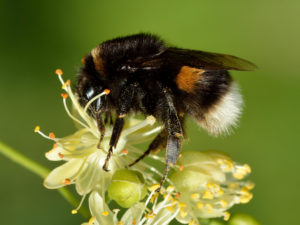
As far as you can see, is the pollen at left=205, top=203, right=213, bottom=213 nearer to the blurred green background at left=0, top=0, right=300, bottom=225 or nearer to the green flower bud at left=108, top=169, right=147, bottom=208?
the green flower bud at left=108, top=169, right=147, bottom=208

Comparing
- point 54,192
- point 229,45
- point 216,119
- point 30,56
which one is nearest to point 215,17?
point 229,45

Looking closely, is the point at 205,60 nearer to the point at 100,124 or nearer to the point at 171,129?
the point at 171,129

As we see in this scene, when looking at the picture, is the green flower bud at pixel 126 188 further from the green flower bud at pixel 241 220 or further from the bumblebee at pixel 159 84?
the green flower bud at pixel 241 220

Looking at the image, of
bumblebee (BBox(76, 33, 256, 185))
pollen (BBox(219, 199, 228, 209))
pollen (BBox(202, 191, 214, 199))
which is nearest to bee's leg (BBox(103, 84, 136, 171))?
bumblebee (BBox(76, 33, 256, 185))

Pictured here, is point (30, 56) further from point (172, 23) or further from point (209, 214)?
point (209, 214)

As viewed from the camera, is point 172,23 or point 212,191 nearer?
point 212,191

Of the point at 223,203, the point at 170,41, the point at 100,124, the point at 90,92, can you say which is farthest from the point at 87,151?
the point at 170,41
